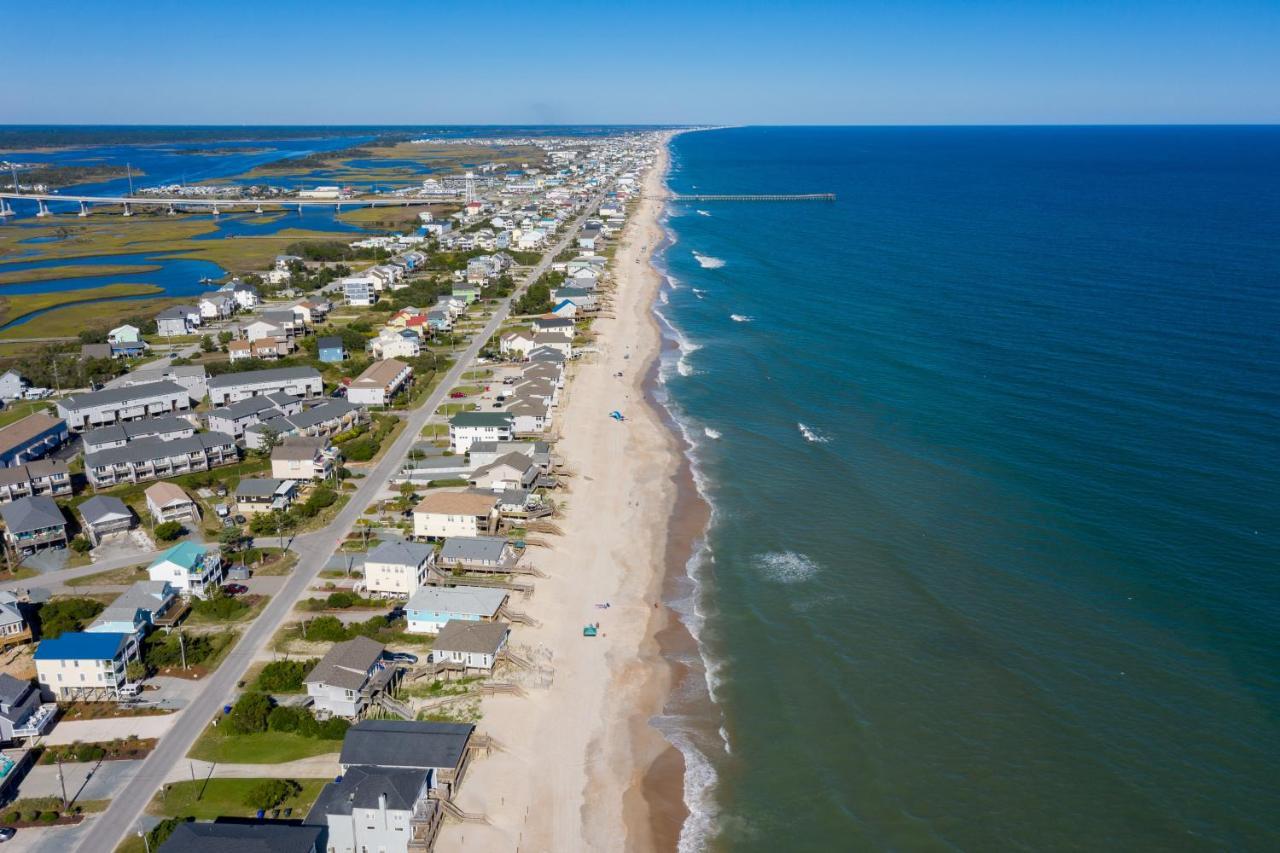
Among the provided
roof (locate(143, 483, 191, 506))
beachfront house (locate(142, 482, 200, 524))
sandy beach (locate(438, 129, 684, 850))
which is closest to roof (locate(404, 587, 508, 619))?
sandy beach (locate(438, 129, 684, 850))

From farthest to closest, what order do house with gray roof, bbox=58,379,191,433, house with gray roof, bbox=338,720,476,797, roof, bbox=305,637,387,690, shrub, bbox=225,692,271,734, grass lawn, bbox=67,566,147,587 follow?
house with gray roof, bbox=58,379,191,433 → grass lawn, bbox=67,566,147,587 → roof, bbox=305,637,387,690 → shrub, bbox=225,692,271,734 → house with gray roof, bbox=338,720,476,797

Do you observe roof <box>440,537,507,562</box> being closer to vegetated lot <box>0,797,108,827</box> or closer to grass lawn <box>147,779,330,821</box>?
grass lawn <box>147,779,330,821</box>

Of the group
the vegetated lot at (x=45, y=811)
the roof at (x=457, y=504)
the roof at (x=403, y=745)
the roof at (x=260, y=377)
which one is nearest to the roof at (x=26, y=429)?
the roof at (x=260, y=377)

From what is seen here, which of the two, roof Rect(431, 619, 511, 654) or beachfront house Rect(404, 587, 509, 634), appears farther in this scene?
beachfront house Rect(404, 587, 509, 634)

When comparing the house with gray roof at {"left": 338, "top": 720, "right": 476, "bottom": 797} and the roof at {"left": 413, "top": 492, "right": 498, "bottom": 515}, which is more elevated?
the roof at {"left": 413, "top": 492, "right": 498, "bottom": 515}

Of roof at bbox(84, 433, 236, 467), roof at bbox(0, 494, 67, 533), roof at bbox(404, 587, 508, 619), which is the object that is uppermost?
roof at bbox(84, 433, 236, 467)

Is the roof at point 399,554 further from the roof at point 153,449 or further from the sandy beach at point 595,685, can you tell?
the roof at point 153,449
